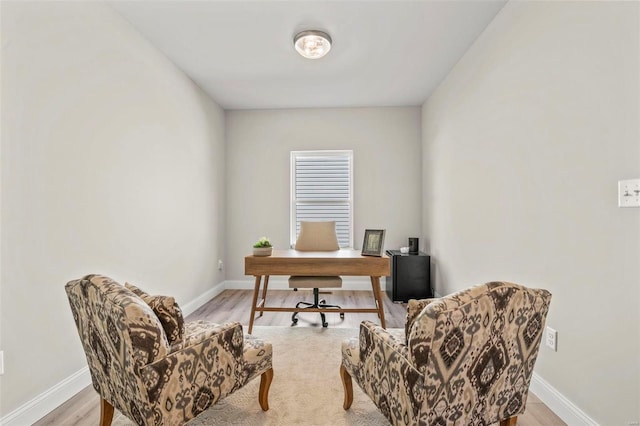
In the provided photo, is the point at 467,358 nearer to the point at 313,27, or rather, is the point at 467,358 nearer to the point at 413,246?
the point at 313,27

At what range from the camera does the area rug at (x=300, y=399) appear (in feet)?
5.92

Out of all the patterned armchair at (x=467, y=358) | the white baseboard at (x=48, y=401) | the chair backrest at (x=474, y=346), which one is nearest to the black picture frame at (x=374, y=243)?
the patterned armchair at (x=467, y=358)

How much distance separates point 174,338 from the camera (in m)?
1.53

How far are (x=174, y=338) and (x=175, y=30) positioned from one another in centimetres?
256

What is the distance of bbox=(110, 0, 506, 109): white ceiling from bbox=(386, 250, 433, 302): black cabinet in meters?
2.19

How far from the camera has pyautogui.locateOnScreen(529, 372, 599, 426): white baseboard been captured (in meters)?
1.69

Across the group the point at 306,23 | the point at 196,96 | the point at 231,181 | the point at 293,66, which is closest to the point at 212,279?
the point at 231,181

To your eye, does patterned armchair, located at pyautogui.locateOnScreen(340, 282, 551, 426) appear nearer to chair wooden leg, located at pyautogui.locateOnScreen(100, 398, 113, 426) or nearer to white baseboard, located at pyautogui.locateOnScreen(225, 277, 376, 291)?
chair wooden leg, located at pyautogui.locateOnScreen(100, 398, 113, 426)

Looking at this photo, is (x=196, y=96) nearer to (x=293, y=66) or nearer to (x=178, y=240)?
(x=293, y=66)

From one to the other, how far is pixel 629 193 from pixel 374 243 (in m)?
1.90

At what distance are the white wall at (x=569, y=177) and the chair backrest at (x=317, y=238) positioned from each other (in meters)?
1.47

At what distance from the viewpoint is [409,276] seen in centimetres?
418

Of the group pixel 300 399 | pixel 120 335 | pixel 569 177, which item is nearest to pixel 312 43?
pixel 569 177

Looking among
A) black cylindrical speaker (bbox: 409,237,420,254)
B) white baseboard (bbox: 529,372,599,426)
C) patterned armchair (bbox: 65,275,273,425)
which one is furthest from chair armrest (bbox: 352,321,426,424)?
black cylindrical speaker (bbox: 409,237,420,254)
